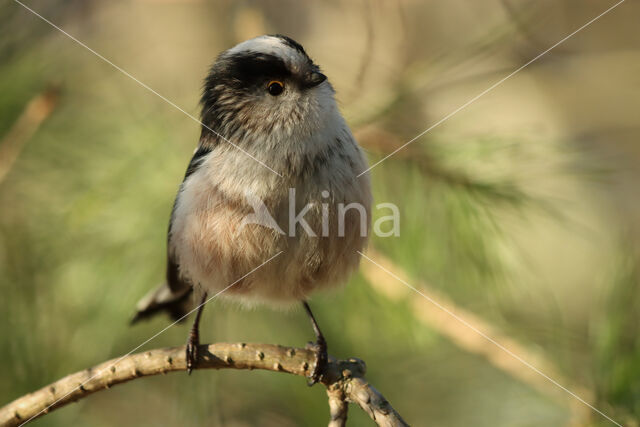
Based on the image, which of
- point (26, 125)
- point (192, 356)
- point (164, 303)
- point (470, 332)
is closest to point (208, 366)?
point (192, 356)

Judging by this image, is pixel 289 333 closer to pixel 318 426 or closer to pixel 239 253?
pixel 318 426

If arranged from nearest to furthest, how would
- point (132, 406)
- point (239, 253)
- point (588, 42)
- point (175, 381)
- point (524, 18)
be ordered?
1. point (239, 253)
2. point (524, 18)
3. point (175, 381)
4. point (132, 406)
5. point (588, 42)

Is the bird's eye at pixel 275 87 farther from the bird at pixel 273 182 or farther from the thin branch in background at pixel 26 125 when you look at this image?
the thin branch in background at pixel 26 125

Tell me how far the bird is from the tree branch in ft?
0.21

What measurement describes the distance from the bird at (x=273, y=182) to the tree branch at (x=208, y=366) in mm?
63

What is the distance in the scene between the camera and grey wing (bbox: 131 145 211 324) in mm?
2080

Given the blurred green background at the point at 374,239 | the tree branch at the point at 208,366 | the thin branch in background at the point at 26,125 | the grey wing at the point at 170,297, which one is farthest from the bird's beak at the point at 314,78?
the thin branch in background at the point at 26,125

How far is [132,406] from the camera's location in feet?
8.66

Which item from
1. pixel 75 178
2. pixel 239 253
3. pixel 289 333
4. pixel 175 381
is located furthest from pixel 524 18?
pixel 175 381

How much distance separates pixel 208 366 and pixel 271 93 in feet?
2.45

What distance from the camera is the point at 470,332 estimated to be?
6.62ft

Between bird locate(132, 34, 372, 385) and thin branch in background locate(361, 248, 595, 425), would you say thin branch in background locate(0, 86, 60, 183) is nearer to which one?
bird locate(132, 34, 372, 385)

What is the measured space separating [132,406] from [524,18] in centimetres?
208

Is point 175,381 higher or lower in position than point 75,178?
lower
